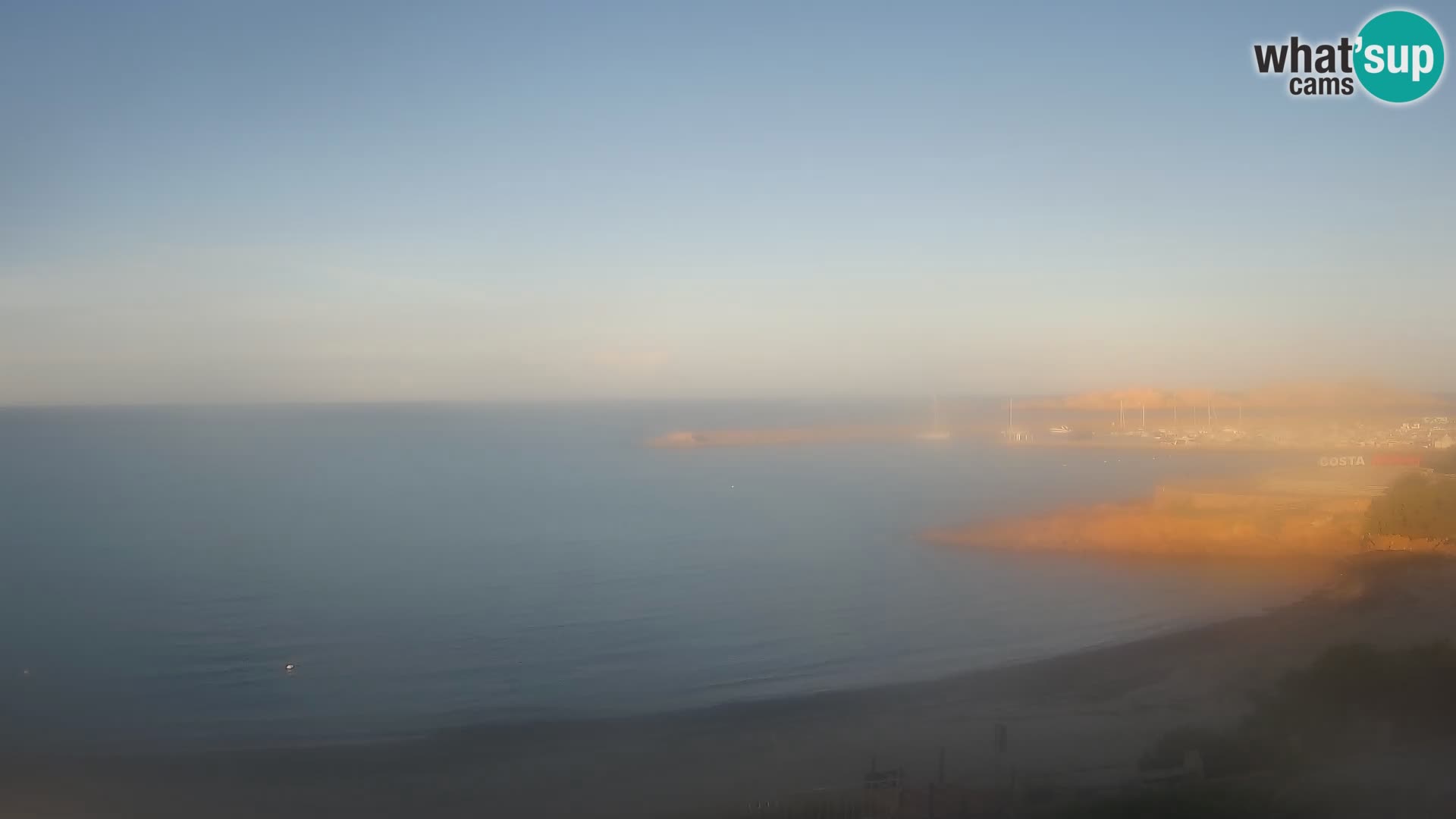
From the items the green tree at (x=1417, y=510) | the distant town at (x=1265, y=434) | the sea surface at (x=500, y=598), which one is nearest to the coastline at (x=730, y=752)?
the sea surface at (x=500, y=598)

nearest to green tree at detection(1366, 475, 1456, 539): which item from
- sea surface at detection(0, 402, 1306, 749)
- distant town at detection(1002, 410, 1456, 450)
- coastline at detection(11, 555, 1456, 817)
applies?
sea surface at detection(0, 402, 1306, 749)

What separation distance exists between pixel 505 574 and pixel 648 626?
6.48 metres

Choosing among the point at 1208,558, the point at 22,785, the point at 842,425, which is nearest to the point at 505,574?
the point at 22,785

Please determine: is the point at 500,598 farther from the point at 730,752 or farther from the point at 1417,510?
the point at 1417,510

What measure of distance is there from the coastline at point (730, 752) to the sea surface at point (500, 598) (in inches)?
30.3

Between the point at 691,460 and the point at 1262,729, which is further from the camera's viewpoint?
the point at 691,460

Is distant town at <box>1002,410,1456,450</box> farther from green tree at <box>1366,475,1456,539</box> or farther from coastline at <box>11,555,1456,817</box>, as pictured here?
coastline at <box>11,555,1456,817</box>

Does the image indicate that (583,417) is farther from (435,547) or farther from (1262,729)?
(1262,729)

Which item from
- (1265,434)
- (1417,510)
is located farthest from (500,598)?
(1265,434)

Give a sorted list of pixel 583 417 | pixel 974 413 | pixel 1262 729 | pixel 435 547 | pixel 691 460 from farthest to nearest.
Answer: pixel 583 417 < pixel 974 413 < pixel 691 460 < pixel 435 547 < pixel 1262 729

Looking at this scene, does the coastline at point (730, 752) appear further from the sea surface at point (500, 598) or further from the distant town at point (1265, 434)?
the distant town at point (1265, 434)

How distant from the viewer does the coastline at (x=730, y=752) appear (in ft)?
29.0

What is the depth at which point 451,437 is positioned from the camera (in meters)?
83.3

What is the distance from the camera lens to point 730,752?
10.2 m
